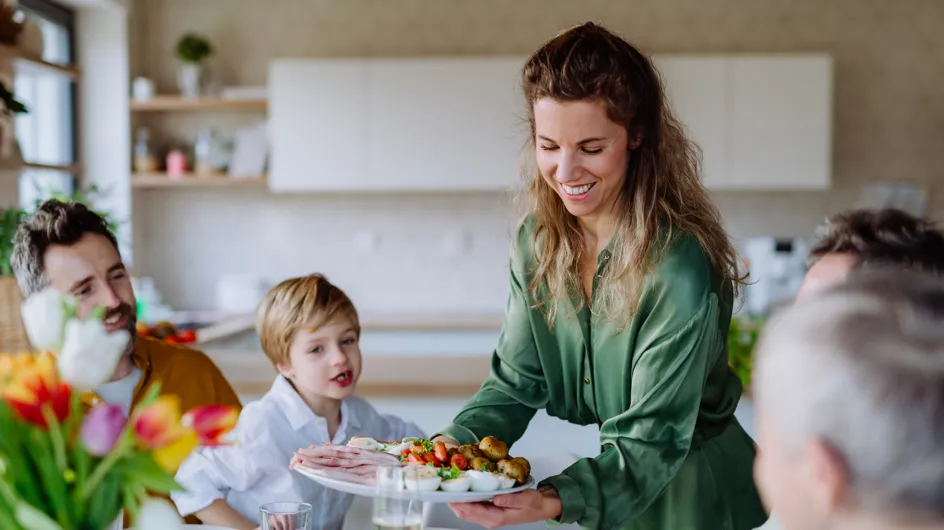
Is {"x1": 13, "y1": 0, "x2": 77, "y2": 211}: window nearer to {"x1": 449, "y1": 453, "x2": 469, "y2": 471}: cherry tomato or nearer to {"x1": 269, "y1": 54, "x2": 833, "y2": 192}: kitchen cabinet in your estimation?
{"x1": 269, "y1": 54, "x2": 833, "y2": 192}: kitchen cabinet

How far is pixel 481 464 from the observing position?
1.40m

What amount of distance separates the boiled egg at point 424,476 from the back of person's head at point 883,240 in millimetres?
718

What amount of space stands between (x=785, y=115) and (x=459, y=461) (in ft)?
12.1

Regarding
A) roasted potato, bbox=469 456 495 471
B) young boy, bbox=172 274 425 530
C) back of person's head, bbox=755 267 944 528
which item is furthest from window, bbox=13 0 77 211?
back of person's head, bbox=755 267 944 528

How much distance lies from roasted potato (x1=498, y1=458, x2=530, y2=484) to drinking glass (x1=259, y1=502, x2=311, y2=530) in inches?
11.2

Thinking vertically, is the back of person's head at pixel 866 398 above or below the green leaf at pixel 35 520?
above

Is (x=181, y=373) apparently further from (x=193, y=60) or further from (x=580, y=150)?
(x=193, y=60)

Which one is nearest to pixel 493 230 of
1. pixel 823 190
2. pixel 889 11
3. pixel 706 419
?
pixel 823 190

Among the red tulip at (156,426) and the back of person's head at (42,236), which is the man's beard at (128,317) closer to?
the back of person's head at (42,236)

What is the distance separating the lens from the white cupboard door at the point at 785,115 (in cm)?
461

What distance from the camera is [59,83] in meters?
4.93

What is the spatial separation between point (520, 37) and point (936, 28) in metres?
2.18

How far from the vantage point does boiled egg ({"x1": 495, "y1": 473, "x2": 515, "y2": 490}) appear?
1350 millimetres

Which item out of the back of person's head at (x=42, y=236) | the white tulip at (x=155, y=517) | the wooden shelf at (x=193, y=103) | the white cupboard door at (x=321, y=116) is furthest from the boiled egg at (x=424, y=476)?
the wooden shelf at (x=193, y=103)
